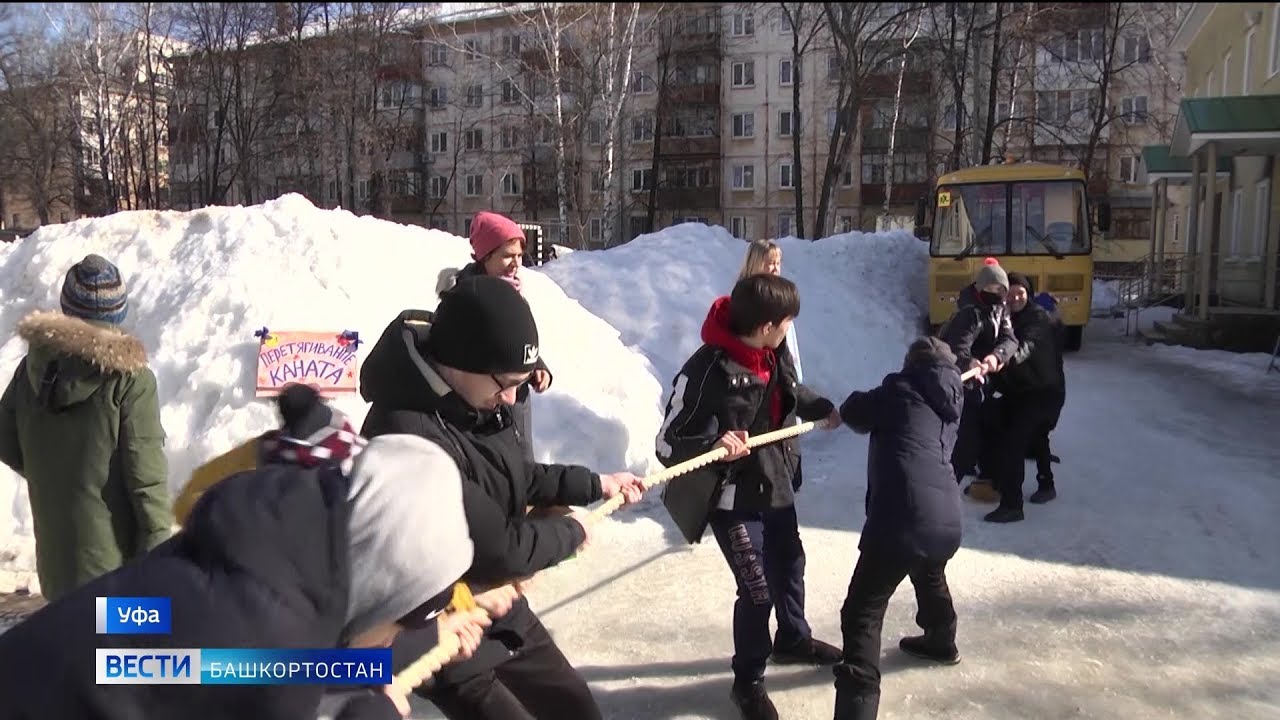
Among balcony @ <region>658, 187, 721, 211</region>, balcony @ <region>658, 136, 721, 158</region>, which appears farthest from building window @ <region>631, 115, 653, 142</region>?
balcony @ <region>658, 187, 721, 211</region>

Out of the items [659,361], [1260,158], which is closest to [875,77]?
[1260,158]

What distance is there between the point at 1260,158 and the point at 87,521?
21.1 meters

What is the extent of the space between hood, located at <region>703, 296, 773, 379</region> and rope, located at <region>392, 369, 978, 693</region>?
28cm

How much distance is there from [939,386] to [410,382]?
215 cm

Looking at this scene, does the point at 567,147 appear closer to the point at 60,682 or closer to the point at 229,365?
the point at 229,365

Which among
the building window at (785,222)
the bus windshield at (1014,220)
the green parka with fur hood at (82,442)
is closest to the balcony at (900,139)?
the building window at (785,222)

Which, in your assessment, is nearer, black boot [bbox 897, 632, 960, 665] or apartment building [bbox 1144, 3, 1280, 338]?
black boot [bbox 897, 632, 960, 665]

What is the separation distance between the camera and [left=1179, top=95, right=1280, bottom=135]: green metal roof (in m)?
13.4

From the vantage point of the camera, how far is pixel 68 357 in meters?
3.04

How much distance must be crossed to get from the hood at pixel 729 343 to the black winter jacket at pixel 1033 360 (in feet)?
10.1

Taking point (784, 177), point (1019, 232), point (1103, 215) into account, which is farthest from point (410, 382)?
point (784, 177)

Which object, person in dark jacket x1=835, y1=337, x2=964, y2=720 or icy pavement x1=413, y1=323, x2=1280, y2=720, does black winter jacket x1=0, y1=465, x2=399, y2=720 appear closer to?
person in dark jacket x1=835, y1=337, x2=964, y2=720

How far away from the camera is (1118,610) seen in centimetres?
460

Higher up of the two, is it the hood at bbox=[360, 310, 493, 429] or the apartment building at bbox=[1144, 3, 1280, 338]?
the apartment building at bbox=[1144, 3, 1280, 338]
